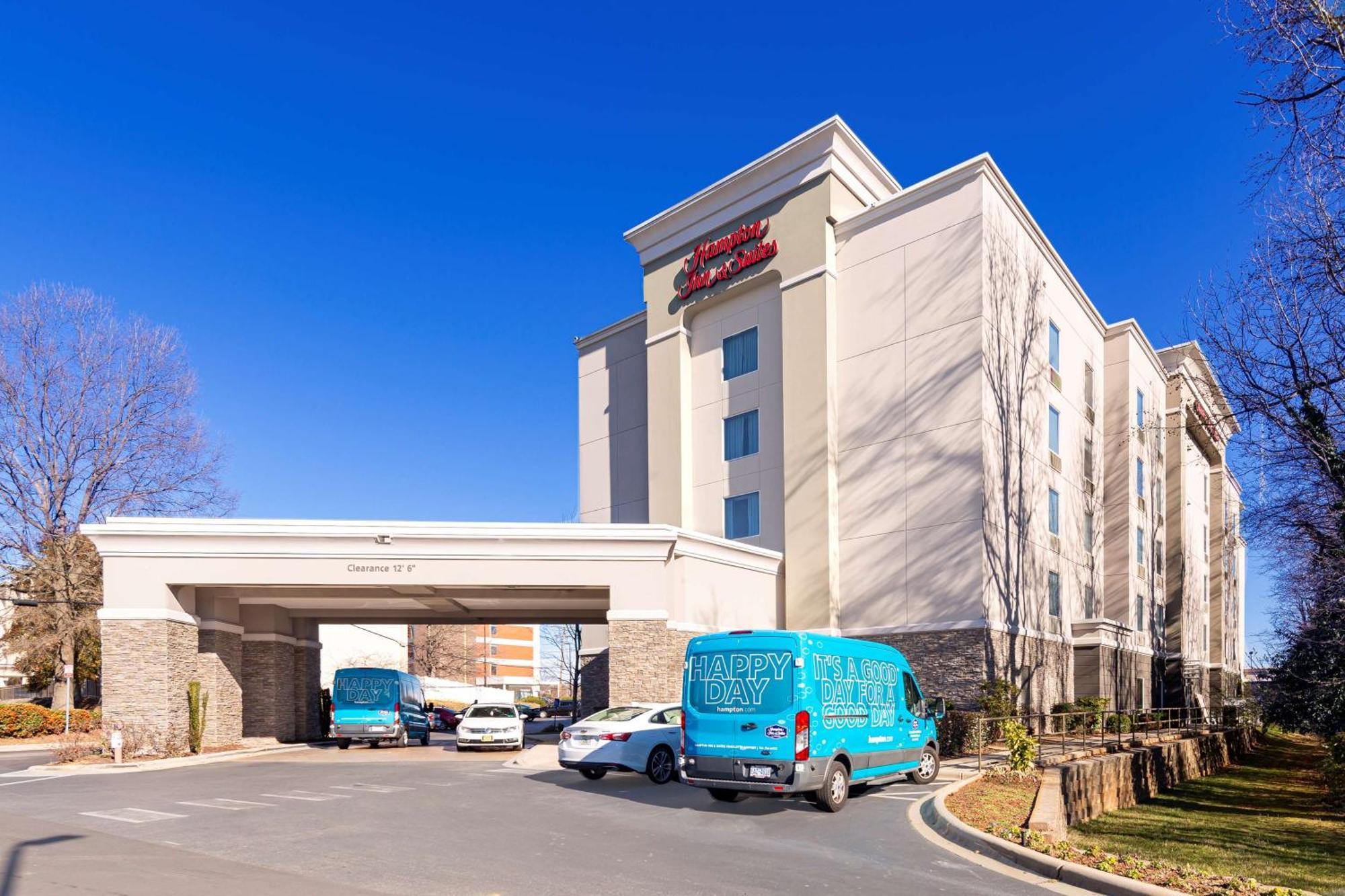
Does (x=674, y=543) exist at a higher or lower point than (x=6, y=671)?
higher

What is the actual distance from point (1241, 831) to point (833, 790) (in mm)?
7662

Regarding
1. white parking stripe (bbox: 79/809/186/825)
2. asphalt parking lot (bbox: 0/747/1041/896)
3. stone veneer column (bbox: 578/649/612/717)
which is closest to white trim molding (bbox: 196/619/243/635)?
asphalt parking lot (bbox: 0/747/1041/896)

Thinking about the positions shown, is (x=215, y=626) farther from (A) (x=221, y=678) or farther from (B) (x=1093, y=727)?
(B) (x=1093, y=727)

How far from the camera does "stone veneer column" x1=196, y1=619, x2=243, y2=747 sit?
28.8 meters

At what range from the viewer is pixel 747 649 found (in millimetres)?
14867

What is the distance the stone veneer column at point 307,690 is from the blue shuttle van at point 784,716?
80.5ft

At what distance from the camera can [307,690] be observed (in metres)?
36.3

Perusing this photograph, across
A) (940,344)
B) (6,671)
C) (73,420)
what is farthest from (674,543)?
(6,671)

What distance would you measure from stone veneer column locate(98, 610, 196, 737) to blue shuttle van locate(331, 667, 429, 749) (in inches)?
222

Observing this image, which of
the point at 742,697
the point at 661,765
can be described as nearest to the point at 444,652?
the point at 661,765

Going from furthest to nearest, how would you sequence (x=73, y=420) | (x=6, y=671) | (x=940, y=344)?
1. (x=6, y=671)
2. (x=73, y=420)
3. (x=940, y=344)

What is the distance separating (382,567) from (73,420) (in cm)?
2385

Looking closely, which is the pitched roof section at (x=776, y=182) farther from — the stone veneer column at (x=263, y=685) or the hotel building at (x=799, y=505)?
the stone veneer column at (x=263, y=685)

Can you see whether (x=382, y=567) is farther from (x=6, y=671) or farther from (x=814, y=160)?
(x=6, y=671)
